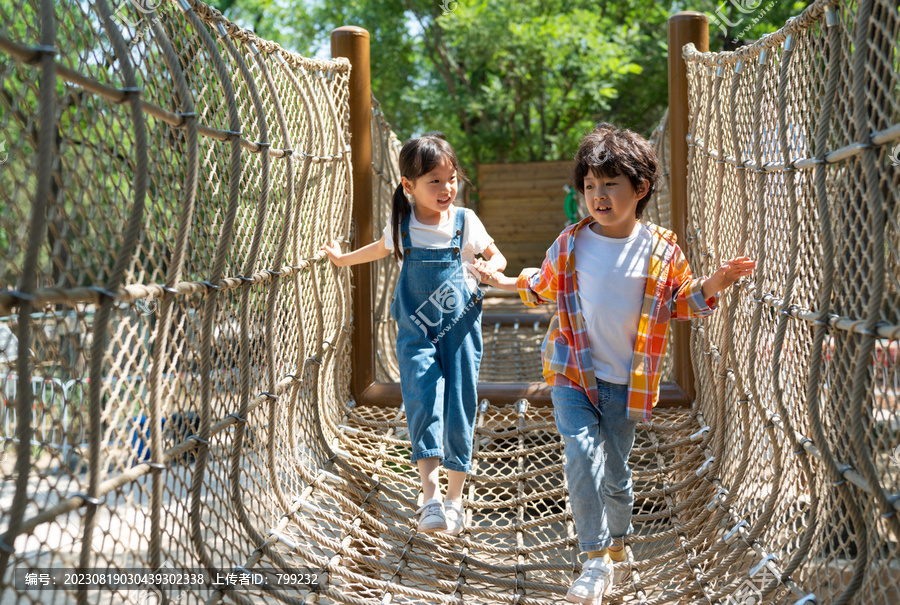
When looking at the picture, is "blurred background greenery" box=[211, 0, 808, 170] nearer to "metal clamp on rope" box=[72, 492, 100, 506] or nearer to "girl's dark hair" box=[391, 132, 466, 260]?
"girl's dark hair" box=[391, 132, 466, 260]

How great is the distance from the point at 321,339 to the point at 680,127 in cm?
141

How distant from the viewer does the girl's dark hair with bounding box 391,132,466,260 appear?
1901 millimetres

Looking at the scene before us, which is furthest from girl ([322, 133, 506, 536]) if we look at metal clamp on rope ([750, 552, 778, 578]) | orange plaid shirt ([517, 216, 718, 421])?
metal clamp on rope ([750, 552, 778, 578])

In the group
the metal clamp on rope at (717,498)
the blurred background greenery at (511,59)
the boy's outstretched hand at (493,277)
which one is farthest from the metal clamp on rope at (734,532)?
the blurred background greenery at (511,59)

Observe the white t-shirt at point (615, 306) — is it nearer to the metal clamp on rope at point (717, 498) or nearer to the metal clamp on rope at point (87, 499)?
A: the metal clamp on rope at point (717, 498)

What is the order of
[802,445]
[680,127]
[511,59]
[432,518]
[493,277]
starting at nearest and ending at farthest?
[802,445] < [432,518] < [493,277] < [680,127] < [511,59]

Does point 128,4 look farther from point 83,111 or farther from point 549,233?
point 549,233

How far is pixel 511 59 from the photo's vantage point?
900cm

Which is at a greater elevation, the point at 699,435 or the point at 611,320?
the point at 611,320

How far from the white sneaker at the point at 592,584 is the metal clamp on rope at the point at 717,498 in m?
0.40

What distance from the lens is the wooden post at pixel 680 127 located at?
101 inches

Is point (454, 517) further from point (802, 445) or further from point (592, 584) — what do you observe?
point (802, 445)

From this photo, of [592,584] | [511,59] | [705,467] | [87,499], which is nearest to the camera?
[87,499]

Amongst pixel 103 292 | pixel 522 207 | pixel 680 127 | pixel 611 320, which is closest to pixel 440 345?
pixel 611 320
